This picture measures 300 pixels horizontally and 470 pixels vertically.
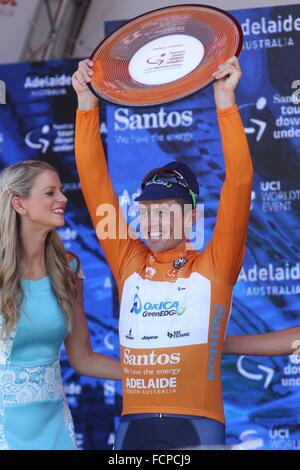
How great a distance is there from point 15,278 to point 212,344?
0.67 m

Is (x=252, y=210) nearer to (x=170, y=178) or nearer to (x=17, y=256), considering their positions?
(x=170, y=178)

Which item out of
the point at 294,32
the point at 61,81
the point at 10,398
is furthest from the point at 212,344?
the point at 61,81

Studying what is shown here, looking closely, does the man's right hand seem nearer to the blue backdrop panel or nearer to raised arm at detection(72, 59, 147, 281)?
raised arm at detection(72, 59, 147, 281)

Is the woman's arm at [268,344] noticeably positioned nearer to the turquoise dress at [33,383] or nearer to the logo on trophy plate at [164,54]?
the turquoise dress at [33,383]

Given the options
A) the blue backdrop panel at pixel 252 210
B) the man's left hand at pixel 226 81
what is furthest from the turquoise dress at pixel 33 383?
the blue backdrop panel at pixel 252 210

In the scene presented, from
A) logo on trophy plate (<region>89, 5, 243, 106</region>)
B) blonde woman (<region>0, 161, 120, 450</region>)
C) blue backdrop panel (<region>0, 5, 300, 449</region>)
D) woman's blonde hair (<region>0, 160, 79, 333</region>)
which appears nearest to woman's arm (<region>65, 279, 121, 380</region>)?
blonde woman (<region>0, 161, 120, 450</region>)

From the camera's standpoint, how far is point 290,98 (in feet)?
15.9

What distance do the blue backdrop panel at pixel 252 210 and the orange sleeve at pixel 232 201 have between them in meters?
Answer: 1.83

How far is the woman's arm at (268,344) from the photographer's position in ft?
10.1

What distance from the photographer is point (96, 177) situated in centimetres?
319
